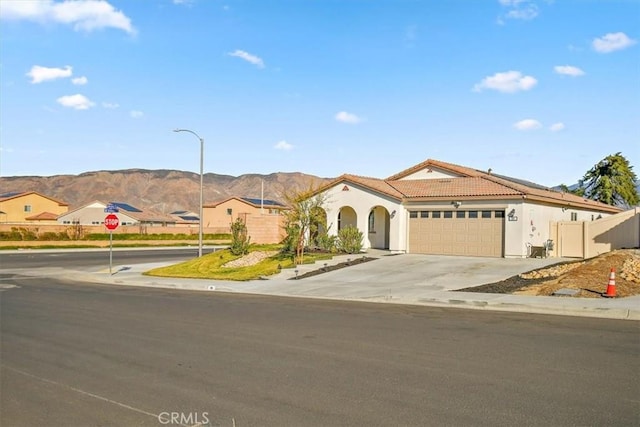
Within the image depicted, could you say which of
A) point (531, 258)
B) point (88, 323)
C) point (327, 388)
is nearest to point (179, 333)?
point (88, 323)

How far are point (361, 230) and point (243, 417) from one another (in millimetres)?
26966

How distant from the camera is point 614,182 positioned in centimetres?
5897

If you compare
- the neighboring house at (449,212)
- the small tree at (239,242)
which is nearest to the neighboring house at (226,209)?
the neighboring house at (449,212)

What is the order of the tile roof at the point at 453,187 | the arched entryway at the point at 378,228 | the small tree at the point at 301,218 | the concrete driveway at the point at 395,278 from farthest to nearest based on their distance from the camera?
1. the arched entryway at the point at 378,228
2. the tile roof at the point at 453,187
3. the small tree at the point at 301,218
4. the concrete driveway at the point at 395,278

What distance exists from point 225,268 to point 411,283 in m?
11.3

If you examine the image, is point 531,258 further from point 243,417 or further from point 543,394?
point 243,417

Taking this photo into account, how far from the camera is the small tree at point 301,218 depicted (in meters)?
28.9

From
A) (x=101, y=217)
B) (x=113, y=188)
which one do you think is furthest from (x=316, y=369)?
(x=113, y=188)

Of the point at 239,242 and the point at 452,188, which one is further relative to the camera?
the point at 239,242

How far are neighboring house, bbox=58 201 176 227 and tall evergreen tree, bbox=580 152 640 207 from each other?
63.9 meters

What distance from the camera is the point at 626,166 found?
59406mm

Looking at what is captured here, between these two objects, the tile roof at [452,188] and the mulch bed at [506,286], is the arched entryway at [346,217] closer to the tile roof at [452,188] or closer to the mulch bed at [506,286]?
the tile roof at [452,188]
